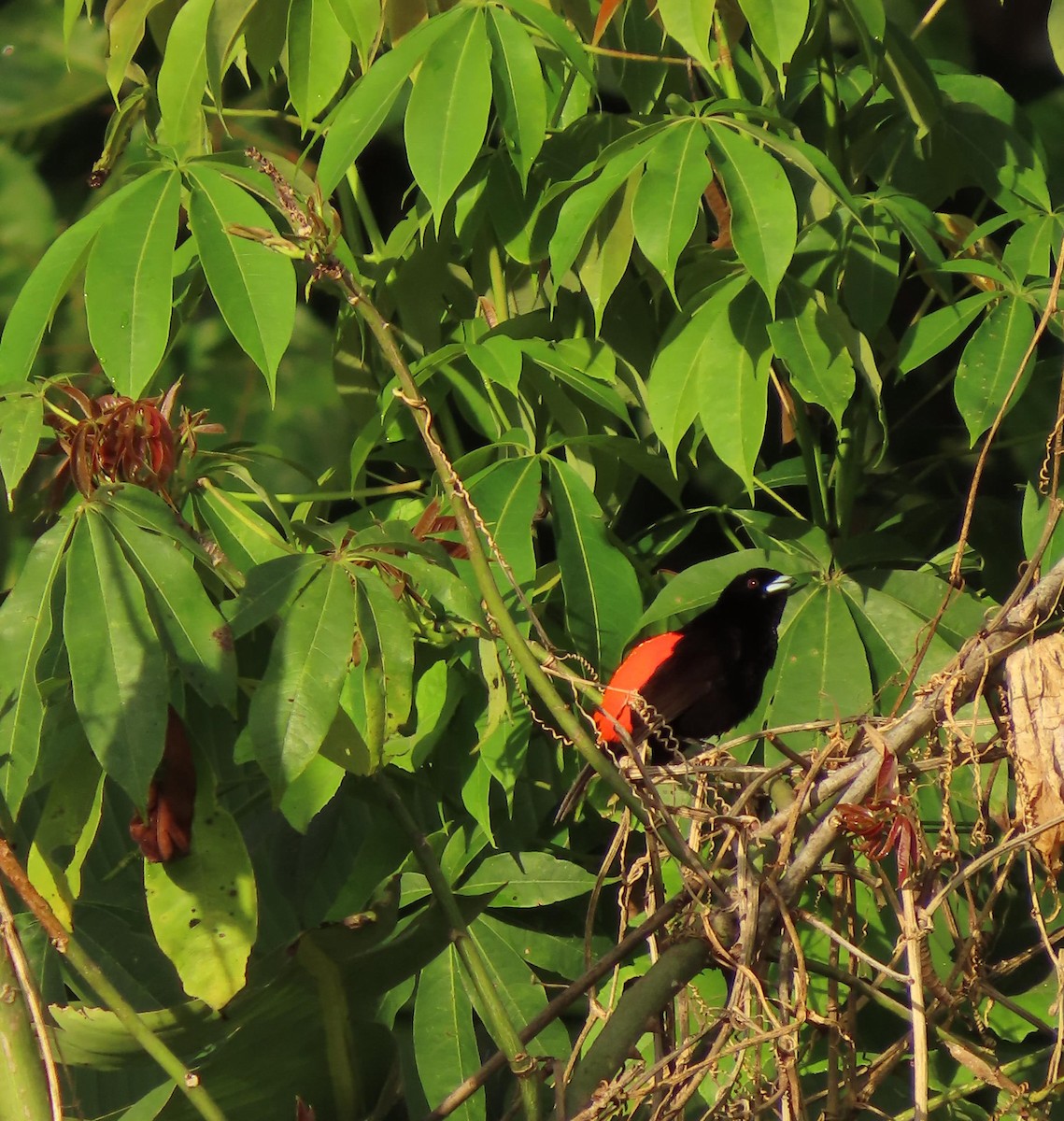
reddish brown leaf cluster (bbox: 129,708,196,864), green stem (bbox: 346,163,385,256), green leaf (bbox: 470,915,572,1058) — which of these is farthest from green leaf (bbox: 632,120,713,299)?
green leaf (bbox: 470,915,572,1058)

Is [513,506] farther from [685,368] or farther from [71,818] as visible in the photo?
[71,818]

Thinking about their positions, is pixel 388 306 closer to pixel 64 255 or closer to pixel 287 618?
pixel 64 255

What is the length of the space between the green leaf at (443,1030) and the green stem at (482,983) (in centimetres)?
74

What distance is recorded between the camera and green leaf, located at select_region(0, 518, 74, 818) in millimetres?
1590

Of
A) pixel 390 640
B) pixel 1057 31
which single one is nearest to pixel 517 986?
pixel 390 640

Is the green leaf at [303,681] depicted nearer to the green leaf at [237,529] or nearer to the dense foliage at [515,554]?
the dense foliage at [515,554]

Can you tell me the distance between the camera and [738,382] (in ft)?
7.51

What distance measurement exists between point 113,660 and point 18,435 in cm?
45

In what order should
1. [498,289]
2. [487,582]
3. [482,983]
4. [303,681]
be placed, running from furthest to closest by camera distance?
[498,289]
[303,681]
[482,983]
[487,582]

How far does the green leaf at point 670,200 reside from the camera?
2129 millimetres

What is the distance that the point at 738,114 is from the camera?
Result: 238 cm

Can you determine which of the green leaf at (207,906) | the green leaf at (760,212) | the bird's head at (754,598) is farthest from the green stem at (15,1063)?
the bird's head at (754,598)

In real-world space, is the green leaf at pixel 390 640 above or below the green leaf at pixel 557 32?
below

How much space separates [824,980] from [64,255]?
1723 mm
